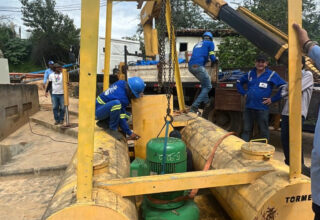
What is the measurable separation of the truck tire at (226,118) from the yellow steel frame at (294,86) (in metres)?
4.93

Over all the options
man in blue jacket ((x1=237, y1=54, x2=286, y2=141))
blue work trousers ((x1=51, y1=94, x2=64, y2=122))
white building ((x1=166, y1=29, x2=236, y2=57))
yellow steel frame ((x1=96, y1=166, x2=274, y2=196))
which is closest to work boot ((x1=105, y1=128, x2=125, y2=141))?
yellow steel frame ((x1=96, y1=166, x2=274, y2=196))

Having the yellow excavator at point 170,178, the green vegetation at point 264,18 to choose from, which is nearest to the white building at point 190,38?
the green vegetation at point 264,18

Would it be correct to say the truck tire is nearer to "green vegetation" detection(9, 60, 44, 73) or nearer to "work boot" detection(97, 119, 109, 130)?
"work boot" detection(97, 119, 109, 130)

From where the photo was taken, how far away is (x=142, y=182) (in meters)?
2.05

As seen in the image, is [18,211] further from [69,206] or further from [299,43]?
[299,43]

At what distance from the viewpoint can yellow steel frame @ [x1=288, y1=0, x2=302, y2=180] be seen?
1885mm

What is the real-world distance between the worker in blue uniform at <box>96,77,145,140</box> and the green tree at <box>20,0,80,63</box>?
1185 inches

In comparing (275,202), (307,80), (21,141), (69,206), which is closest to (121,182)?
(69,206)

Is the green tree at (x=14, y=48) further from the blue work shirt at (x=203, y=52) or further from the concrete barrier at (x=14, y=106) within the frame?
the blue work shirt at (x=203, y=52)

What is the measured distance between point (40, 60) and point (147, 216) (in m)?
34.8

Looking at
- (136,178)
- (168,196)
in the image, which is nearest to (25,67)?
(168,196)

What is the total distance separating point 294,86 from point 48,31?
3590cm

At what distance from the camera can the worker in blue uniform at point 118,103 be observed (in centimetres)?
366

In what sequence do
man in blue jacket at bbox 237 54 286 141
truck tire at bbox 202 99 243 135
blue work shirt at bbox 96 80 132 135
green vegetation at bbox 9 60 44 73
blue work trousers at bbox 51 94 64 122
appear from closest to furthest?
1. blue work shirt at bbox 96 80 132 135
2. man in blue jacket at bbox 237 54 286 141
3. truck tire at bbox 202 99 243 135
4. blue work trousers at bbox 51 94 64 122
5. green vegetation at bbox 9 60 44 73
